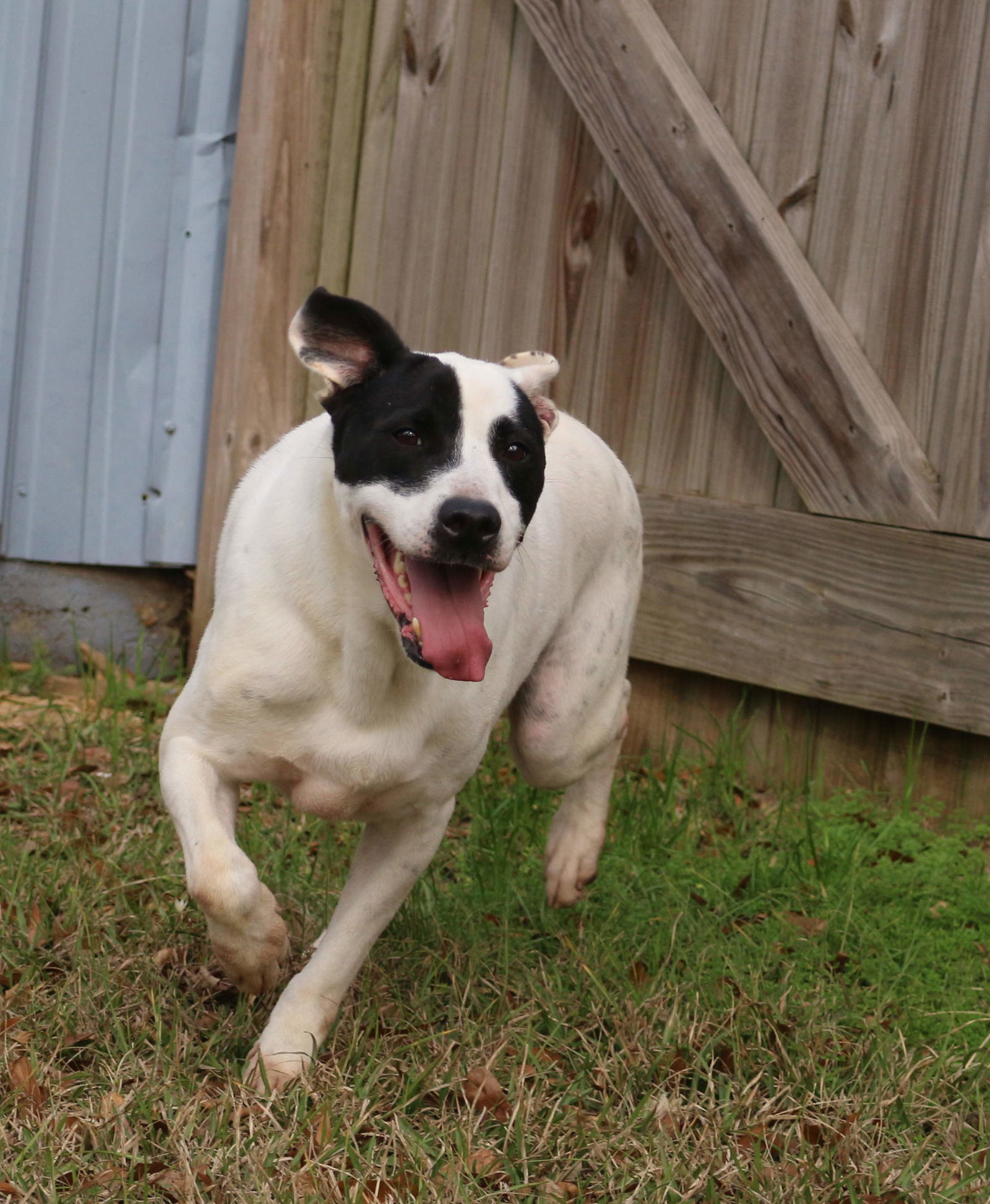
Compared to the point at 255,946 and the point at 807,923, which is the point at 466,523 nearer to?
the point at 255,946

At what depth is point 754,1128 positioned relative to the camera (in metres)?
2.91

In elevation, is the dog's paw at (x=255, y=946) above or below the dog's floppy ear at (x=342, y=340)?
below

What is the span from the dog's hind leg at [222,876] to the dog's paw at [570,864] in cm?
95

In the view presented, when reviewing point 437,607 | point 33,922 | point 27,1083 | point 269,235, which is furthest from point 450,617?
point 269,235

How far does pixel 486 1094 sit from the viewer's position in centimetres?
297

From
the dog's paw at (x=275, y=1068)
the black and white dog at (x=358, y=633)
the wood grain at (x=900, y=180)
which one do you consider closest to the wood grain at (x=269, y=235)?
the wood grain at (x=900, y=180)

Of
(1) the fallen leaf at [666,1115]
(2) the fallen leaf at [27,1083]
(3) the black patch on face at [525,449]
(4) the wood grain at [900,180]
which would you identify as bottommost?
(2) the fallen leaf at [27,1083]

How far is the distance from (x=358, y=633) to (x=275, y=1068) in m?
0.89

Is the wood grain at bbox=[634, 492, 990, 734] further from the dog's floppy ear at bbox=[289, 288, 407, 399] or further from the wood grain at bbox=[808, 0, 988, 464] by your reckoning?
the dog's floppy ear at bbox=[289, 288, 407, 399]

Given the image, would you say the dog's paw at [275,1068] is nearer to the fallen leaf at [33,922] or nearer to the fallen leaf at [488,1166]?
the fallen leaf at [488,1166]

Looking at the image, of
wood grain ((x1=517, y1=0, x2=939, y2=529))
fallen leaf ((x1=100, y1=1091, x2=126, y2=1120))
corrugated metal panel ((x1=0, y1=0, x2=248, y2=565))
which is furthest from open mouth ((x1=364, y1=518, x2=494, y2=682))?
corrugated metal panel ((x1=0, y1=0, x2=248, y2=565))

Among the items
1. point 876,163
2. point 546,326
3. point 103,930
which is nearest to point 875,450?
point 876,163

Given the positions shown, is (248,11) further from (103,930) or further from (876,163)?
(103,930)

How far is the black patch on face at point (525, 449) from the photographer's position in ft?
9.26
